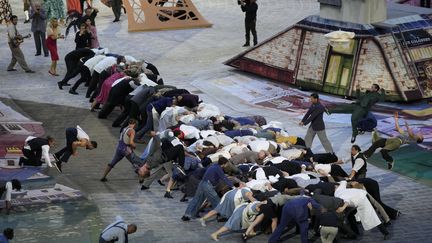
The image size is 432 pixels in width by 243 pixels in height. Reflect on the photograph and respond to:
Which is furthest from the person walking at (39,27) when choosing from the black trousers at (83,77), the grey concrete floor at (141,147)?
the black trousers at (83,77)

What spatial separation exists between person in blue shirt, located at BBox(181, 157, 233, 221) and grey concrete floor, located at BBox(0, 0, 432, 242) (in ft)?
0.94

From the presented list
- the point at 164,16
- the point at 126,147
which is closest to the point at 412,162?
the point at 126,147

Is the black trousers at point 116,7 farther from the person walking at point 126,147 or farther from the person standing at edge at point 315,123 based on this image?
the person walking at point 126,147

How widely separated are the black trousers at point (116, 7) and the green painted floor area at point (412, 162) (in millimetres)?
17255

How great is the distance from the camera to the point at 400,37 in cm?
2691

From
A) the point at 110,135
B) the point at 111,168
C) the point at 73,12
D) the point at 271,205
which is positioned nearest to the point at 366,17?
the point at 110,135

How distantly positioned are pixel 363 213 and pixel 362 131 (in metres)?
6.14

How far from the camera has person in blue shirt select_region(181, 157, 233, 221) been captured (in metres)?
19.2

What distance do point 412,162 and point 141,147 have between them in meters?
5.80

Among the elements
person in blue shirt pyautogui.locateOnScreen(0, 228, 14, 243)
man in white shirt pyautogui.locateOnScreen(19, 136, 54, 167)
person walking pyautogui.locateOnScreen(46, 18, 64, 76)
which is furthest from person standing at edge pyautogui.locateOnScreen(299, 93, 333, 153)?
person walking pyautogui.locateOnScreen(46, 18, 64, 76)

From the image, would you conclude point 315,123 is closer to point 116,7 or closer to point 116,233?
point 116,233

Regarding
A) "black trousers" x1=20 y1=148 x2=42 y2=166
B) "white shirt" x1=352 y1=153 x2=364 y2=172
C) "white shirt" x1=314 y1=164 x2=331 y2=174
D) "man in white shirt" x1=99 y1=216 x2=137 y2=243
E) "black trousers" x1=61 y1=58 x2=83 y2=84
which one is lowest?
"black trousers" x1=61 y1=58 x2=83 y2=84

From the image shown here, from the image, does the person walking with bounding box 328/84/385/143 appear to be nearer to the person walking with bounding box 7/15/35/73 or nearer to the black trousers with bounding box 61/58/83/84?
the black trousers with bounding box 61/58/83/84

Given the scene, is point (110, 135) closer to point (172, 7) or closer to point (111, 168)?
point (111, 168)
